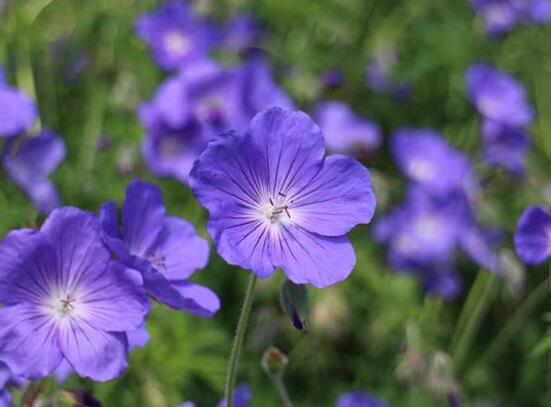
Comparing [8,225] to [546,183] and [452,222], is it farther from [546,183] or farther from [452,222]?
→ [546,183]

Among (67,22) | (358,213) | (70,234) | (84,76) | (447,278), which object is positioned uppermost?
Result: (67,22)

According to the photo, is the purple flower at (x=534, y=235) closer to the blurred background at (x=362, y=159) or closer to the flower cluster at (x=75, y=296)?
the blurred background at (x=362, y=159)

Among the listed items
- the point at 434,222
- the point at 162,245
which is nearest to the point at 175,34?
the point at 434,222

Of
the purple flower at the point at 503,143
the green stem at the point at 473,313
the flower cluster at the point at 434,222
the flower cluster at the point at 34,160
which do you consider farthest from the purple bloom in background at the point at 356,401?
the purple flower at the point at 503,143

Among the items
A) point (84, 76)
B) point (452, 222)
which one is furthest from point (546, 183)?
point (84, 76)

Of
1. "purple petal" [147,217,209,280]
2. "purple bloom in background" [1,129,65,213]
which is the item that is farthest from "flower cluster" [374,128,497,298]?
"purple petal" [147,217,209,280]

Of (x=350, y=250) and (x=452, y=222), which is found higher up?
(x=350, y=250)

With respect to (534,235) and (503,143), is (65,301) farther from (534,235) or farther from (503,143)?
(503,143)
